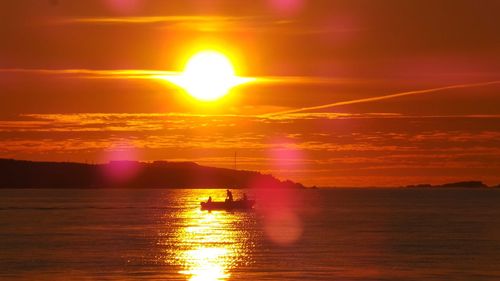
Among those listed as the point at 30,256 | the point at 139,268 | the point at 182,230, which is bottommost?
the point at 139,268

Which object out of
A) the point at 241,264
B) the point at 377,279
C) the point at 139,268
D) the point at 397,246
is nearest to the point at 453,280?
the point at 377,279

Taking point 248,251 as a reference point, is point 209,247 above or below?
above

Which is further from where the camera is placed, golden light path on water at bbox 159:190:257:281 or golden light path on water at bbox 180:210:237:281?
golden light path on water at bbox 159:190:257:281

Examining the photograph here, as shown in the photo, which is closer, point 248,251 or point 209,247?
point 248,251

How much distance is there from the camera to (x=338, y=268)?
81.9 m

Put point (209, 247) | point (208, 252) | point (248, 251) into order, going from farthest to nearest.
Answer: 1. point (209, 247)
2. point (248, 251)
3. point (208, 252)

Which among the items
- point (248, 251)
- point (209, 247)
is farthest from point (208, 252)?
point (209, 247)

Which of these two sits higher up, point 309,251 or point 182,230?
point 182,230

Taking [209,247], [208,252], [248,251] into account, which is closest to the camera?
[208,252]

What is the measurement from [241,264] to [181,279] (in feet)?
41.2

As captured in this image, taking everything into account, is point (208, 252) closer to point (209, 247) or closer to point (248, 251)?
point (248, 251)

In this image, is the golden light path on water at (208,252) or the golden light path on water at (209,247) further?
the golden light path on water at (209,247)

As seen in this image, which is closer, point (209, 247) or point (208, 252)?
point (208, 252)

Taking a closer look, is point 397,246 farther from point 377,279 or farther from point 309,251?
point 377,279
